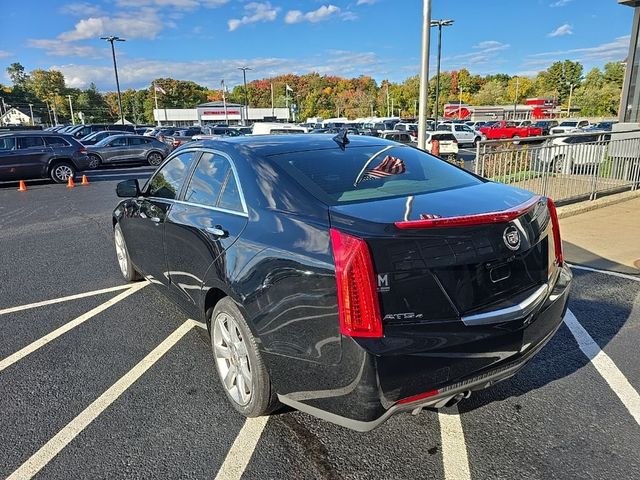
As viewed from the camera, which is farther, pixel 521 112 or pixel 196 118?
pixel 521 112

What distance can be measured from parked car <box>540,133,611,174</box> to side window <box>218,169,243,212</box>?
6.71 m

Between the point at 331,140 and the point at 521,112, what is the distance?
9974 centimetres

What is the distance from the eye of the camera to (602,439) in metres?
2.56

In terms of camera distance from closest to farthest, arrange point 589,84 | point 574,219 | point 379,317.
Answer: point 379,317 < point 574,219 < point 589,84

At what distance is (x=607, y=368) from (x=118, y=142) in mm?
20689

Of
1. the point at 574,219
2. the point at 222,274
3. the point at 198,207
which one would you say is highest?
the point at 198,207

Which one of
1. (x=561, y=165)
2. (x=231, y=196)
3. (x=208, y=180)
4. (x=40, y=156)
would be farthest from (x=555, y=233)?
(x=40, y=156)

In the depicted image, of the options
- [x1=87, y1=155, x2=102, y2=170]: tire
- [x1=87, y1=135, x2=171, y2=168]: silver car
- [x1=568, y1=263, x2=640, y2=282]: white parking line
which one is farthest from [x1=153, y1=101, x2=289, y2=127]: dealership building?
[x1=568, y1=263, x2=640, y2=282]: white parking line

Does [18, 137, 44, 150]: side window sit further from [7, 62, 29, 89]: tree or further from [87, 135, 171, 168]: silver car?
[7, 62, 29, 89]: tree

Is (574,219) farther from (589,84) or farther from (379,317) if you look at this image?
(589,84)

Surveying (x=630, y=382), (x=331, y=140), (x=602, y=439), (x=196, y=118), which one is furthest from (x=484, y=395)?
(x=196, y=118)

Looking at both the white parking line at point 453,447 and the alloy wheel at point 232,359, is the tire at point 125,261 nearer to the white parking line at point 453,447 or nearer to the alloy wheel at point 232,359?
the alloy wheel at point 232,359

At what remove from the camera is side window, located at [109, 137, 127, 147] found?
20125 millimetres

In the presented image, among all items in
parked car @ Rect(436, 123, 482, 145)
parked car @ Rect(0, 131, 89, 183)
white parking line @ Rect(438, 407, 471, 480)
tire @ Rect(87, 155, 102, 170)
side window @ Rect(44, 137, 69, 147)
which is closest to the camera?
white parking line @ Rect(438, 407, 471, 480)
